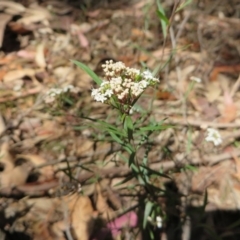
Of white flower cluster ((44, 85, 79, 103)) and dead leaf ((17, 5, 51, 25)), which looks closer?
white flower cluster ((44, 85, 79, 103))

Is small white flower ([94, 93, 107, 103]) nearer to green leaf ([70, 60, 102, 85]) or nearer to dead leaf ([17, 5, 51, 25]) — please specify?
green leaf ([70, 60, 102, 85])

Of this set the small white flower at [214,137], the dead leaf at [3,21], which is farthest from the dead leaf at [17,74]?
the small white flower at [214,137]

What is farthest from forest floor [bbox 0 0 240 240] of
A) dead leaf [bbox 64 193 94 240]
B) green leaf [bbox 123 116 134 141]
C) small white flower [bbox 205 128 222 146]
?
green leaf [bbox 123 116 134 141]

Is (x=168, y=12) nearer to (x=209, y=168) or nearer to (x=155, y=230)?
(x=209, y=168)

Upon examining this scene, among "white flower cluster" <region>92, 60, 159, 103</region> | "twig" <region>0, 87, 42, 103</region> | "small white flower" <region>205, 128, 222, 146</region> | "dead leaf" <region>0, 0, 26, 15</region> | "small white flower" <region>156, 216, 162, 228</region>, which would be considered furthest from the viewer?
"dead leaf" <region>0, 0, 26, 15</region>

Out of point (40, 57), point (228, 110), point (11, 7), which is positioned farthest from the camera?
point (11, 7)

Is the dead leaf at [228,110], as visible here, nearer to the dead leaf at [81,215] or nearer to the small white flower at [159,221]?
the small white flower at [159,221]

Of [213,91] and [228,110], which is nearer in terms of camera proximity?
[228,110]

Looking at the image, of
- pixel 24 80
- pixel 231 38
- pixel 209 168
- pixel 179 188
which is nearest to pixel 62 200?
pixel 179 188

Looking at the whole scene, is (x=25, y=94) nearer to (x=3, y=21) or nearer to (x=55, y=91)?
(x=55, y=91)

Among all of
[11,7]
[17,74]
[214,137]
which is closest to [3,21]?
[11,7]
